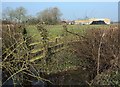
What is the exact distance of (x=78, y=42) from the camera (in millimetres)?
7219

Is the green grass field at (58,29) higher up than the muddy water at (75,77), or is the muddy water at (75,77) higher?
the green grass field at (58,29)

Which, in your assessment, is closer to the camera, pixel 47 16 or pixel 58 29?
pixel 58 29

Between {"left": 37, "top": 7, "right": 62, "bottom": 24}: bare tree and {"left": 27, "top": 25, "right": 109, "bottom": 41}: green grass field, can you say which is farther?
{"left": 37, "top": 7, "right": 62, "bottom": 24}: bare tree

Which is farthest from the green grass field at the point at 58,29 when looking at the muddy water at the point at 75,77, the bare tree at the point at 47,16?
the muddy water at the point at 75,77

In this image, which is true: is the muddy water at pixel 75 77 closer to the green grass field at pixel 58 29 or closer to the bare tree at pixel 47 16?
the green grass field at pixel 58 29

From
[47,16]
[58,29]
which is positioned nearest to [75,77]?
[58,29]

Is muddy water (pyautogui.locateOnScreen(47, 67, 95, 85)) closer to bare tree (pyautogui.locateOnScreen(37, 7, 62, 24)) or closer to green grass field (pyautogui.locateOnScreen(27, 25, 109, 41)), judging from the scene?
green grass field (pyautogui.locateOnScreen(27, 25, 109, 41))

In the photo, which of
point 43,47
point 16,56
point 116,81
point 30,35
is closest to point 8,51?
point 16,56

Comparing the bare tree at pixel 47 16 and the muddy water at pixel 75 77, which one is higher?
the bare tree at pixel 47 16

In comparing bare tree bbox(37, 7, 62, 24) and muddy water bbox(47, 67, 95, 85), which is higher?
bare tree bbox(37, 7, 62, 24)

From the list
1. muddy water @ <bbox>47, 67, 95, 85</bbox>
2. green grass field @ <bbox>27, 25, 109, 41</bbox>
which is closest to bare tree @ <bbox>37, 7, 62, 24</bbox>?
green grass field @ <bbox>27, 25, 109, 41</bbox>

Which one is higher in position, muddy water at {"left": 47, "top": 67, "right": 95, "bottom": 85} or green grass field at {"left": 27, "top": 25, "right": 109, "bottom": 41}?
green grass field at {"left": 27, "top": 25, "right": 109, "bottom": 41}

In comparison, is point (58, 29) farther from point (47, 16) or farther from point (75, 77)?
point (75, 77)

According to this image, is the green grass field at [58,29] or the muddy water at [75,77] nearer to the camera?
the green grass field at [58,29]
